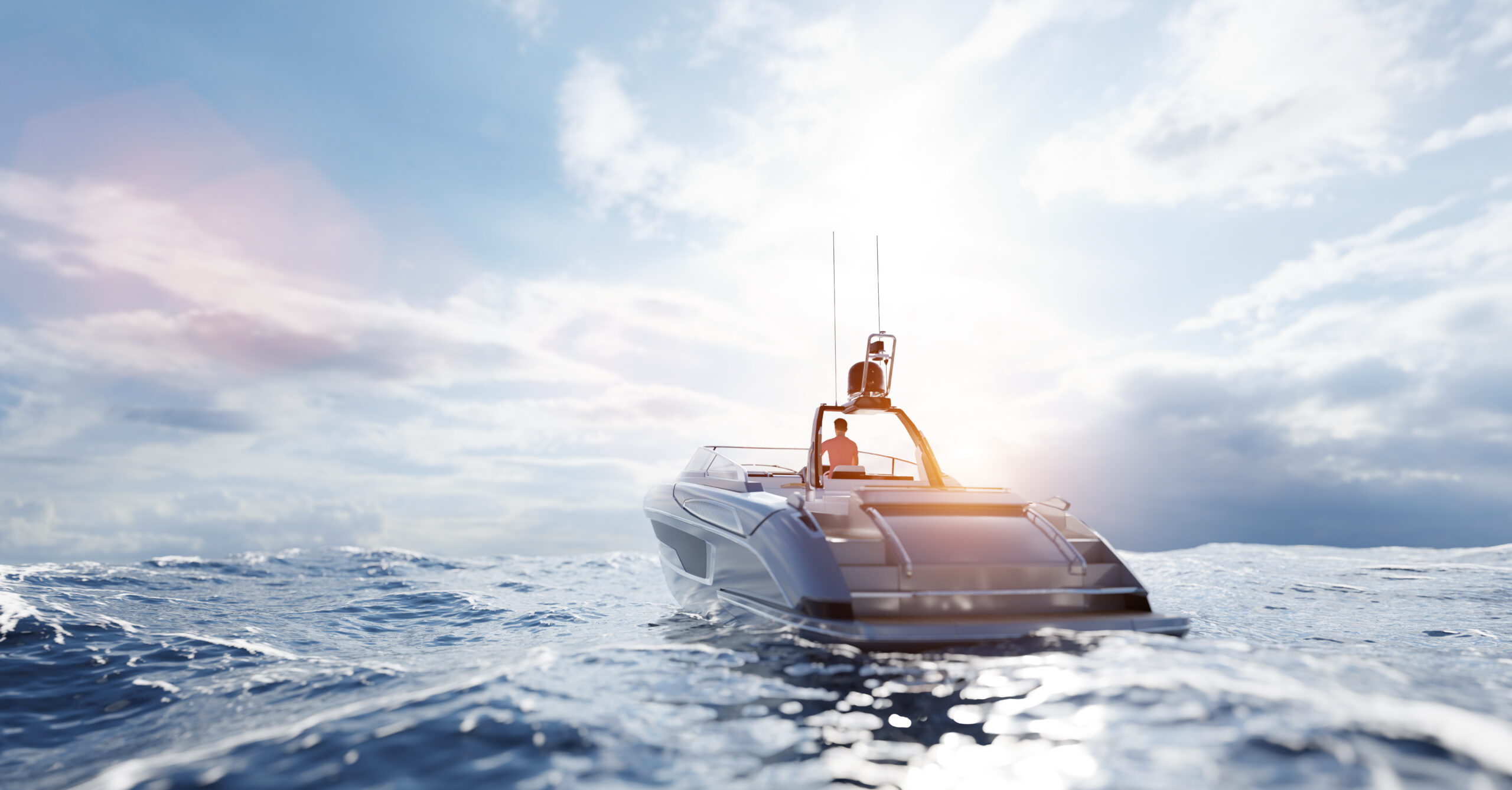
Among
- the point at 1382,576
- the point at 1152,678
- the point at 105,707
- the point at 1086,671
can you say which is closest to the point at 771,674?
the point at 1086,671

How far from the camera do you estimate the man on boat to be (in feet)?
23.0

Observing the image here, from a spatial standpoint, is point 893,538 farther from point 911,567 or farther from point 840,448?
point 840,448

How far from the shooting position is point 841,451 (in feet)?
23.1

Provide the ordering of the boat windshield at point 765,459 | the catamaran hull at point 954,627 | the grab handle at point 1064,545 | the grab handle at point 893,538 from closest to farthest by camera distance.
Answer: the catamaran hull at point 954,627 < the grab handle at point 893,538 < the grab handle at point 1064,545 < the boat windshield at point 765,459

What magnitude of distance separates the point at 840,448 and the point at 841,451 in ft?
0.08

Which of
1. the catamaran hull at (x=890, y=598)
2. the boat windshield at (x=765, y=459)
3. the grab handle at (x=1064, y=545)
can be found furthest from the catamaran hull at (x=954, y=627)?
the boat windshield at (x=765, y=459)

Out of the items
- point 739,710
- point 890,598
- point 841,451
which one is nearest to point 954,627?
point 890,598

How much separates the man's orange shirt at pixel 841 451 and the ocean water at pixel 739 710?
2090 millimetres

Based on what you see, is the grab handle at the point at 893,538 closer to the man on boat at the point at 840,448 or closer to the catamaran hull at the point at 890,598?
the catamaran hull at the point at 890,598

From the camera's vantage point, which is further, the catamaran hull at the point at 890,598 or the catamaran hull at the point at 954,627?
the catamaran hull at the point at 890,598

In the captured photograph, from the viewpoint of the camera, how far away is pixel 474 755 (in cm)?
249

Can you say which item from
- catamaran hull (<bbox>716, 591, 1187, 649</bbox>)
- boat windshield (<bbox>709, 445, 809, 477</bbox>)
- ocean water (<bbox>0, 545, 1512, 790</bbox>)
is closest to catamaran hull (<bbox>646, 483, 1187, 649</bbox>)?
catamaran hull (<bbox>716, 591, 1187, 649</bbox>)

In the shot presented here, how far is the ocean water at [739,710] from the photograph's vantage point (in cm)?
225

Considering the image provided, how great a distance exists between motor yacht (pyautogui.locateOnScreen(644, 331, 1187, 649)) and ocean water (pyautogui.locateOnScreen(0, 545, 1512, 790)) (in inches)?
6.3
